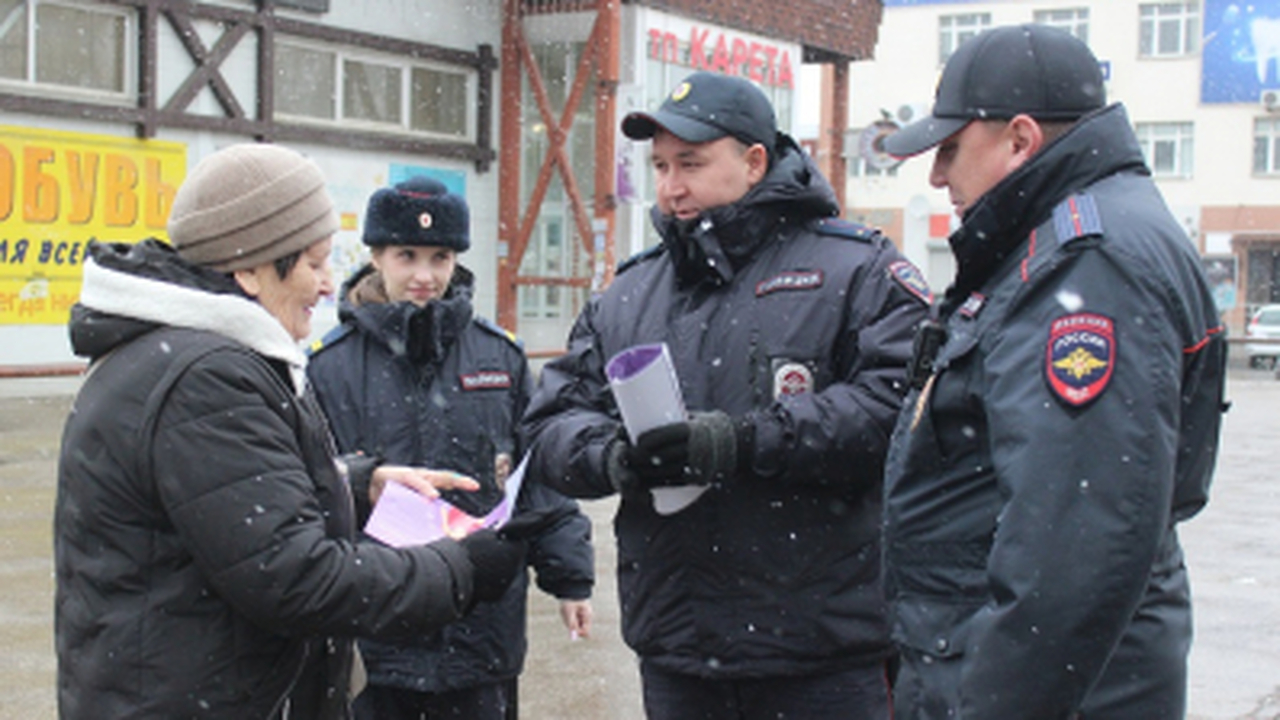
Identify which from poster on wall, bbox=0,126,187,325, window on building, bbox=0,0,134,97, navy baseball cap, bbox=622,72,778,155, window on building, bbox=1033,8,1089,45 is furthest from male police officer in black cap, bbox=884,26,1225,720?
window on building, bbox=1033,8,1089,45

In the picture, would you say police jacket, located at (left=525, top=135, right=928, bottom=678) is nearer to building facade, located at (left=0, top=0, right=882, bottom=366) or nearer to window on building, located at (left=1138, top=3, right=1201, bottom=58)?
building facade, located at (left=0, top=0, right=882, bottom=366)

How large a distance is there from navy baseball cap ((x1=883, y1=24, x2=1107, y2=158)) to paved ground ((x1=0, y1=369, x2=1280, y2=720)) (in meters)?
3.58

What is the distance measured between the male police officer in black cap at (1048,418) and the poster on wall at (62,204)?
48.0 feet

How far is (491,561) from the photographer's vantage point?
2791 millimetres

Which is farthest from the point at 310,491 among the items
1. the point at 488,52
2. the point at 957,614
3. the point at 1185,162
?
the point at 1185,162

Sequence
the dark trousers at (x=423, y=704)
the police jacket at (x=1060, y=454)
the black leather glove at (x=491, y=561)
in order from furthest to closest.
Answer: the dark trousers at (x=423, y=704) < the black leather glove at (x=491, y=561) < the police jacket at (x=1060, y=454)

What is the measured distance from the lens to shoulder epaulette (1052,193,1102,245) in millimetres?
2262

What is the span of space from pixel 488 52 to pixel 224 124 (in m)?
4.69

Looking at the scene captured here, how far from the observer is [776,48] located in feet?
76.8

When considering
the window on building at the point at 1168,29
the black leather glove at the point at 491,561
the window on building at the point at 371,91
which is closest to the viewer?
the black leather glove at the point at 491,561

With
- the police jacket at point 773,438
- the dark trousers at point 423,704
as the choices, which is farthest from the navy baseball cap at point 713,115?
the dark trousers at point 423,704

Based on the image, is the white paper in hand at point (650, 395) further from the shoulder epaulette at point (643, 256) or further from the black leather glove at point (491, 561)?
the shoulder epaulette at point (643, 256)

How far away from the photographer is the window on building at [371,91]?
18.4 metres

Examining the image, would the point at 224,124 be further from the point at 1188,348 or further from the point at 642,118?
the point at 1188,348
